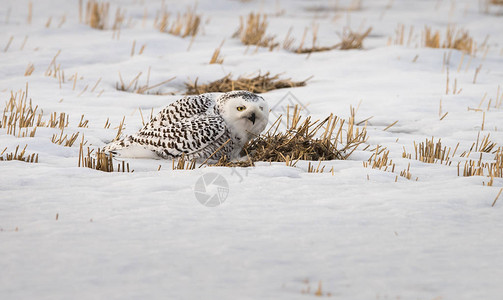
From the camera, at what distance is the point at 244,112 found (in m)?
4.46

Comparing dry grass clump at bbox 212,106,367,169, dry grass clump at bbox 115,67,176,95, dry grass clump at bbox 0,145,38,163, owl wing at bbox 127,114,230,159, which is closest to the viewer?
dry grass clump at bbox 0,145,38,163

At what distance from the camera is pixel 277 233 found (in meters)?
2.80

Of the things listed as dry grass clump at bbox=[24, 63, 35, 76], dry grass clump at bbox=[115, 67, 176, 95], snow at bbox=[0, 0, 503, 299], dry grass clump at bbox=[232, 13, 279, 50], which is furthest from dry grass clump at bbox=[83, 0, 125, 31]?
snow at bbox=[0, 0, 503, 299]

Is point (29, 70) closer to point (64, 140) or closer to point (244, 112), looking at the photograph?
point (64, 140)

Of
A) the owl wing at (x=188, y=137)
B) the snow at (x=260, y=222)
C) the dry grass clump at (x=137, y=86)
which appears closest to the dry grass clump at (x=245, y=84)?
the dry grass clump at (x=137, y=86)

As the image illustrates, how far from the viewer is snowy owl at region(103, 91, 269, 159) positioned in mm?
4457

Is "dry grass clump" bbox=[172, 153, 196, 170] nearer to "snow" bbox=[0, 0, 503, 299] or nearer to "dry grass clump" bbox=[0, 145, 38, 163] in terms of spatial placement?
"snow" bbox=[0, 0, 503, 299]

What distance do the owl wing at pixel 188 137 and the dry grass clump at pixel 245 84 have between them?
2682 mm

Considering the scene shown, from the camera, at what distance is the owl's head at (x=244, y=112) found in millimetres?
4457

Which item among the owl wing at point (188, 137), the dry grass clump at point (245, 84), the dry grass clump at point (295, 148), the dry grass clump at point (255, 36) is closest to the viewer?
the owl wing at point (188, 137)

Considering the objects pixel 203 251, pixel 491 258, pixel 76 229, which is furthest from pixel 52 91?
pixel 491 258

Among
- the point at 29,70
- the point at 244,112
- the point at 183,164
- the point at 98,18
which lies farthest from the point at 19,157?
the point at 98,18

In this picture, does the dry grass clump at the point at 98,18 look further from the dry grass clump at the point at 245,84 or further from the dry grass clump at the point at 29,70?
the dry grass clump at the point at 245,84

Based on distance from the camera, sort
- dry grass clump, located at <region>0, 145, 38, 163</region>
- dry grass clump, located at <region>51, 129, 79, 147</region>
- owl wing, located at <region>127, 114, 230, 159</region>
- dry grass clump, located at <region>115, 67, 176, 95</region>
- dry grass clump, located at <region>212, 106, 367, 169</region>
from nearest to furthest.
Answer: dry grass clump, located at <region>0, 145, 38, 163</region>, owl wing, located at <region>127, 114, 230, 159</region>, dry grass clump, located at <region>212, 106, 367, 169</region>, dry grass clump, located at <region>51, 129, 79, 147</region>, dry grass clump, located at <region>115, 67, 176, 95</region>
